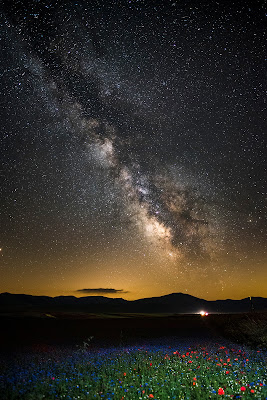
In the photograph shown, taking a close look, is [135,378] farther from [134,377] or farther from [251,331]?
[251,331]

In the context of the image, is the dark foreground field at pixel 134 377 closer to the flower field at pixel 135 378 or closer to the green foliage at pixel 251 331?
the flower field at pixel 135 378

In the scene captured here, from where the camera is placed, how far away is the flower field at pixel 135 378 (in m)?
6.96

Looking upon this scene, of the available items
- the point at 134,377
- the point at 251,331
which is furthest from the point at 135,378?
the point at 251,331

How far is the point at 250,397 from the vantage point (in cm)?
651

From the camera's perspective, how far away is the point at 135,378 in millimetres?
8344

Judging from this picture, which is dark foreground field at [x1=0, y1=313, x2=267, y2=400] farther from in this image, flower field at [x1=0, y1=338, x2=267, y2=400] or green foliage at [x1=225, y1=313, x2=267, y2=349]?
green foliage at [x1=225, y1=313, x2=267, y2=349]

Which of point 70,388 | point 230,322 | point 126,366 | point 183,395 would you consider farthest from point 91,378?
point 230,322

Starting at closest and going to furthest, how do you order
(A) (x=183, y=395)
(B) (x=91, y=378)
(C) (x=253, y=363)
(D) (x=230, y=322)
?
(A) (x=183, y=395) → (B) (x=91, y=378) → (C) (x=253, y=363) → (D) (x=230, y=322)

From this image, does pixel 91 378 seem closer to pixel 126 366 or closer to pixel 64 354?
pixel 126 366

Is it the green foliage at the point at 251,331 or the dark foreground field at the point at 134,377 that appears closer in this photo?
the dark foreground field at the point at 134,377

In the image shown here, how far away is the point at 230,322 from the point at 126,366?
11855mm

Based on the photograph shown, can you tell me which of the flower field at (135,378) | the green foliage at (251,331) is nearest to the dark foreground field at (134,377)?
the flower field at (135,378)

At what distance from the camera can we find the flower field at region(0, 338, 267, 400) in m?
6.96

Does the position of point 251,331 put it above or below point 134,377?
above
